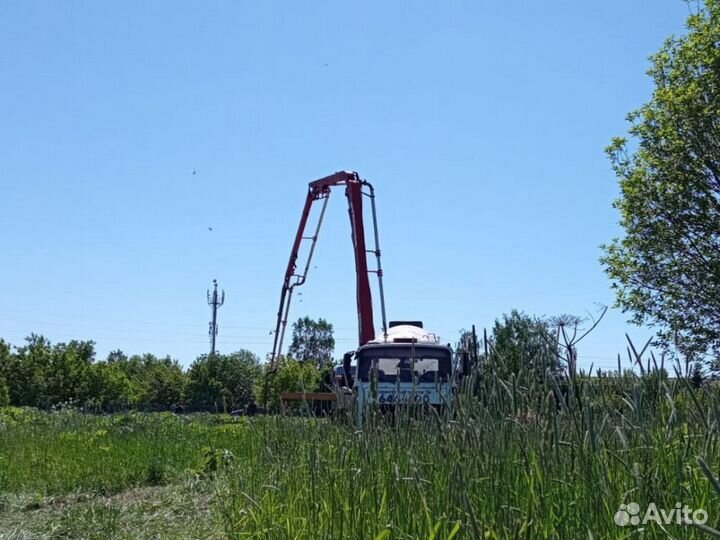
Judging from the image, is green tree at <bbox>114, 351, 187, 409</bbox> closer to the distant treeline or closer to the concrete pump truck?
the distant treeline

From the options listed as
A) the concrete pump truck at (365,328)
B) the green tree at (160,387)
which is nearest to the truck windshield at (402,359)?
the concrete pump truck at (365,328)

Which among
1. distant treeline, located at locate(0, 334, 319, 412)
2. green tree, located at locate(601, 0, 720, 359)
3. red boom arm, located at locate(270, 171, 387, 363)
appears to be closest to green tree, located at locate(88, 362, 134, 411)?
distant treeline, located at locate(0, 334, 319, 412)

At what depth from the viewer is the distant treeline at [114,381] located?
38.0 meters

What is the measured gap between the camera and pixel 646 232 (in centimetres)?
1584

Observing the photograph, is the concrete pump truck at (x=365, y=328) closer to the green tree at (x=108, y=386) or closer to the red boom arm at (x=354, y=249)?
the red boom arm at (x=354, y=249)

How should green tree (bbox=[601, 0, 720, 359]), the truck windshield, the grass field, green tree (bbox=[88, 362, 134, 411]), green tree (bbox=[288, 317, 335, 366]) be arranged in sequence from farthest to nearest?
green tree (bbox=[288, 317, 335, 366]) → green tree (bbox=[88, 362, 134, 411]) → green tree (bbox=[601, 0, 720, 359]) → the truck windshield → the grass field

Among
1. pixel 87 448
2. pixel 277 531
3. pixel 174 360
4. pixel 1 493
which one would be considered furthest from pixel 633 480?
pixel 174 360

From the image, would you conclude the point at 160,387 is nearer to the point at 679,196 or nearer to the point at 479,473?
the point at 679,196
